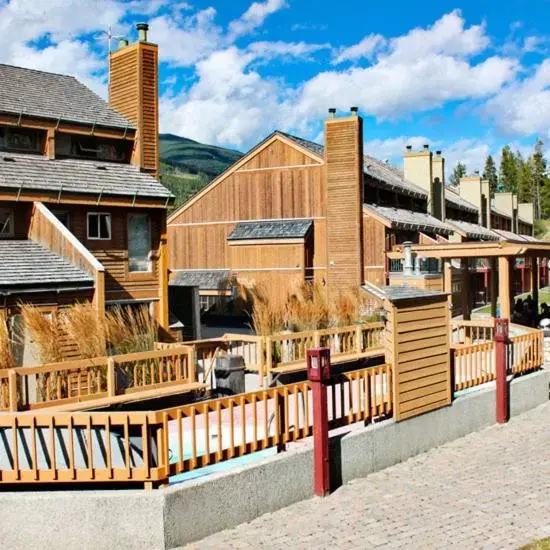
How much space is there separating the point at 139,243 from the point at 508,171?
10969 cm

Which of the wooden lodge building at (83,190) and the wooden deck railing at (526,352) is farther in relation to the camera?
the wooden lodge building at (83,190)

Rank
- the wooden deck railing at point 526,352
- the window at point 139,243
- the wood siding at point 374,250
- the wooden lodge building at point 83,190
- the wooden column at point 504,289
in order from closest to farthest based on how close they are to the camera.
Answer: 1. the wooden deck railing at point 526,352
2. the wooden lodge building at point 83,190
3. the wooden column at point 504,289
4. the window at point 139,243
5. the wood siding at point 374,250

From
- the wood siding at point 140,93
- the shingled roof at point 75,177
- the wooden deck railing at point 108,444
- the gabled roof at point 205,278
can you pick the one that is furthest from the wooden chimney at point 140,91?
the wooden deck railing at point 108,444

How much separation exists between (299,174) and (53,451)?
1039 inches

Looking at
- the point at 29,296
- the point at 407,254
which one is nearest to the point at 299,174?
the point at 407,254

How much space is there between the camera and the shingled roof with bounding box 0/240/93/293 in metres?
16.5

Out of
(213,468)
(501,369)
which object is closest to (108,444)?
(213,468)

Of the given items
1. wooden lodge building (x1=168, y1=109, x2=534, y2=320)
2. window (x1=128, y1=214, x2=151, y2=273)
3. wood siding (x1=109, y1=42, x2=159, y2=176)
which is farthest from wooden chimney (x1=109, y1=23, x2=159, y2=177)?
wooden lodge building (x1=168, y1=109, x2=534, y2=320)

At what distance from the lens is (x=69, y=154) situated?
20.4 meters

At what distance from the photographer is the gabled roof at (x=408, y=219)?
32.3m

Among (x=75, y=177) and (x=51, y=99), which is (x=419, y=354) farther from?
(x=51, y=99)

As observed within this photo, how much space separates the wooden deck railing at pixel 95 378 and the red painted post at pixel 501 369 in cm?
563

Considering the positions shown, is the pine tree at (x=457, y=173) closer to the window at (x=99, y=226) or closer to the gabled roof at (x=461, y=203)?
the gabled roof at (x=461, y=203)

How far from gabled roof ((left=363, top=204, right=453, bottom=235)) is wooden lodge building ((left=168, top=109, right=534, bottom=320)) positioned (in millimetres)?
96
